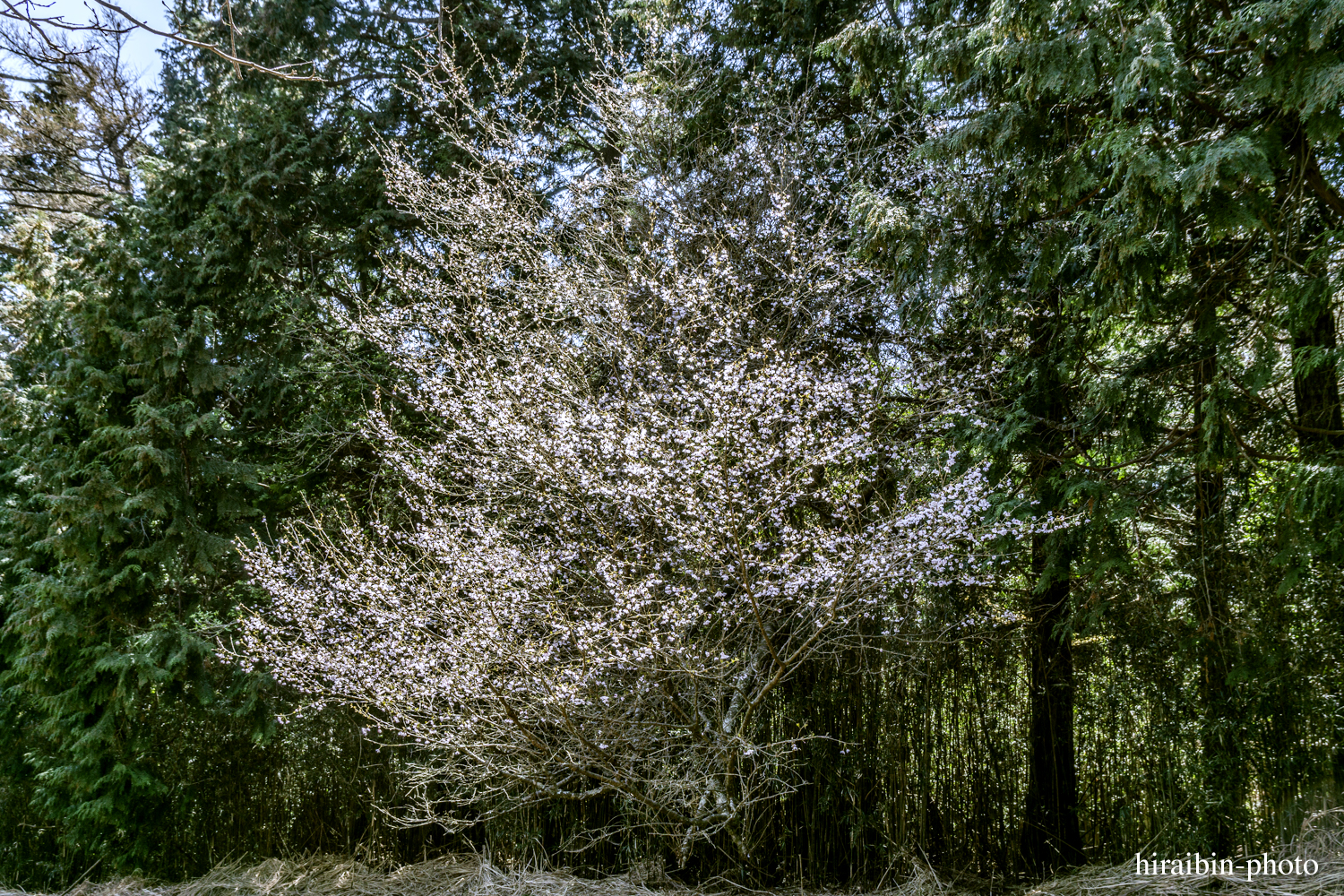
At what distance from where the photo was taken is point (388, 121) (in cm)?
577

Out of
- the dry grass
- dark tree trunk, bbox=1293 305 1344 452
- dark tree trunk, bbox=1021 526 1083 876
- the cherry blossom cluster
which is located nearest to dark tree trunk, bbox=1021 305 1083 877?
dark tree trunk, bbox=1021 526 1083 876

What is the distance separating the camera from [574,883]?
4.18 metres

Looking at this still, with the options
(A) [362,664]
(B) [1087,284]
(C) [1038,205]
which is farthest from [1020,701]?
(A) [362,664]

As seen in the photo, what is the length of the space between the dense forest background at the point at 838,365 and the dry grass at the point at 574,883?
206mm

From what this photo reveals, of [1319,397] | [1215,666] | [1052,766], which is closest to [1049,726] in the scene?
[1052,766]

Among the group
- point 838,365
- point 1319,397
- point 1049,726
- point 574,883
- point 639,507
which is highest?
point 838,365

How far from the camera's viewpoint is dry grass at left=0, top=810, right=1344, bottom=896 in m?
3.21

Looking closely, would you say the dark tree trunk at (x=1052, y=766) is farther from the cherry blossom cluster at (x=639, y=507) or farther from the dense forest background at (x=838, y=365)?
the cherry blossom cluster at (x=639, y=507)

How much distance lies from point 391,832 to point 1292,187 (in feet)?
20.2

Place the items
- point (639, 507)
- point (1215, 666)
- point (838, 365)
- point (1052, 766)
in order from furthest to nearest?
point (838, 365), point (1052, 766), point (639, 507), point (1215, 666)

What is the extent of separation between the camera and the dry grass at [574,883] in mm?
3215

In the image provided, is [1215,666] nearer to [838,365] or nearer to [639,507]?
[838,365]

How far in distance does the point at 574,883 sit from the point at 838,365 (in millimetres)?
3262

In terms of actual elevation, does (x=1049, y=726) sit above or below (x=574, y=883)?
above
